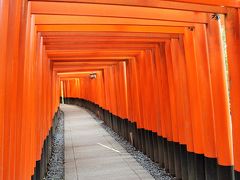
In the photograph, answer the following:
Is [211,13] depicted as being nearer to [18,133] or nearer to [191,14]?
[191,14]

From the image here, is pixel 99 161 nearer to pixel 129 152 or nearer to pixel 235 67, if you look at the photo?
pixel 129 152

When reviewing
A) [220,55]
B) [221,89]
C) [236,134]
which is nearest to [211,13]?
[220,55]

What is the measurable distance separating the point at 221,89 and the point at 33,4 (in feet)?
9.63

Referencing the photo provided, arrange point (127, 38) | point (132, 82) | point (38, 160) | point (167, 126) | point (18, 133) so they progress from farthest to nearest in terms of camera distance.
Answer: point (132, 82)
point (167, 126)
point (127, 38)
point (38, 160)
point (18, 133)

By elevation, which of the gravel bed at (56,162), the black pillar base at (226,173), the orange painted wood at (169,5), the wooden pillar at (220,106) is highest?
the orange painted wood at (169,5)

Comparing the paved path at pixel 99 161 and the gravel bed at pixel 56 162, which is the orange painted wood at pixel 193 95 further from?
the gravel bed at pixel 56 162

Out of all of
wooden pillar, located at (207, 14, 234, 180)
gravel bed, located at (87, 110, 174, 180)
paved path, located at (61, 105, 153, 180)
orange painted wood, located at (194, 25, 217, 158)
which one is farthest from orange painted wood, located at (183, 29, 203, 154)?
paved path, located at (61, 105, 153, 180)

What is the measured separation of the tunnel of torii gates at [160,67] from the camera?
9.81ft

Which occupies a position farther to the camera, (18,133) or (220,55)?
(220,55)

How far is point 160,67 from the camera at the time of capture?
6.84 m

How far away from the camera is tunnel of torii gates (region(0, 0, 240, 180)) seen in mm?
2990

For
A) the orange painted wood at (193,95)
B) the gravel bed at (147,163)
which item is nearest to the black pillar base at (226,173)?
the orange painted wood at (193,95)

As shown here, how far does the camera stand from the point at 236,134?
4.24m

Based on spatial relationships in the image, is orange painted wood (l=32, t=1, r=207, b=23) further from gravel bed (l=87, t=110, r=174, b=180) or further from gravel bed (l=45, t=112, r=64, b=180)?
gravel bed (l=45, t=112, r=64, b=180)
